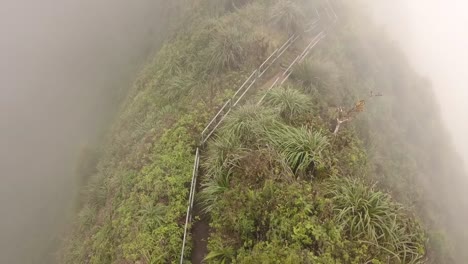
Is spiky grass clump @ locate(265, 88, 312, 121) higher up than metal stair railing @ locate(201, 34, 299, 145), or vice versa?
metal stair railing @ locate(201, 34, 299, 145)

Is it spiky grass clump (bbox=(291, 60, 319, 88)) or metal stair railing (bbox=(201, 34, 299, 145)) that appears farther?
spiky grass clump (bbox=(291, 60, 319, 88))

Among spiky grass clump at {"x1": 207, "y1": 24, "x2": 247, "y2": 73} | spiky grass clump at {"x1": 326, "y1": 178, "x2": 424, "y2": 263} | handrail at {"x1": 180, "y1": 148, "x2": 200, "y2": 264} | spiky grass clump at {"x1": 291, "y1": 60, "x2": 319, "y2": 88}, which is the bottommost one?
spiky grass clump at {"x1": 326, "y1": 178, "x2": 424, "y2": 263}

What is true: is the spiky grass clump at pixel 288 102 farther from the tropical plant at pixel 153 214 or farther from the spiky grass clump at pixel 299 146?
the tropical plant at pixel 153 214

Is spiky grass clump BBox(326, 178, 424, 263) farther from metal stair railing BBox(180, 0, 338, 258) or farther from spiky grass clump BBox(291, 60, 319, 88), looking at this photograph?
spiky grass clump BBox(291, 60, 319, 88)

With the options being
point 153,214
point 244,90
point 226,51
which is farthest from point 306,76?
point 153,214

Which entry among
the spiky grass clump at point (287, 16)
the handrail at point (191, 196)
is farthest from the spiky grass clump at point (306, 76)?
the handrail at point (191, 196)

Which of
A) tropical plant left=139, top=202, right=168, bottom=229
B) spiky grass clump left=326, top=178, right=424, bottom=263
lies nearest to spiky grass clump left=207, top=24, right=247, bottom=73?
tropical plant left=139, top=202, right=168, bottom=229

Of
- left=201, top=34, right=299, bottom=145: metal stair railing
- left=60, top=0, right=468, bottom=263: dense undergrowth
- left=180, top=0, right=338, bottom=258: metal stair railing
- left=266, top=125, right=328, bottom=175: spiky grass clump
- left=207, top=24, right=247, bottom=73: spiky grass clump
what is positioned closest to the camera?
left=60, top=0, right=468, bottom=263: dense undergrowth

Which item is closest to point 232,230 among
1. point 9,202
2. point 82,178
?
point 82,178
